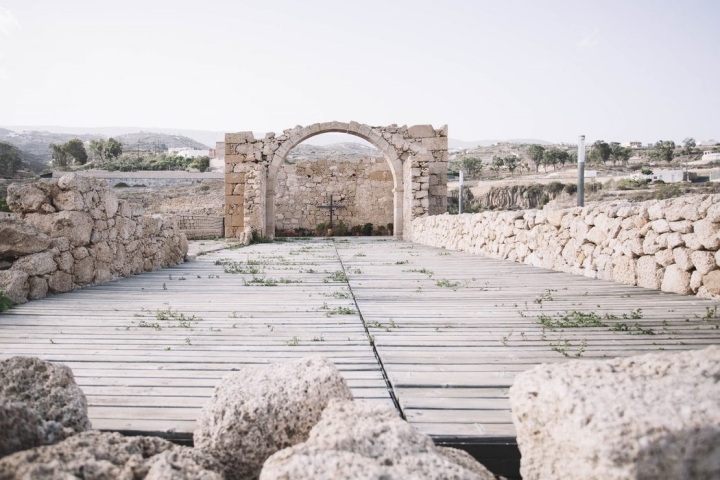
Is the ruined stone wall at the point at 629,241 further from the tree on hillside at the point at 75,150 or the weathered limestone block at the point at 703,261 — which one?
the tree on hillside at the point at 75,150

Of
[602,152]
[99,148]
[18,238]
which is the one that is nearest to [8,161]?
[99,148]

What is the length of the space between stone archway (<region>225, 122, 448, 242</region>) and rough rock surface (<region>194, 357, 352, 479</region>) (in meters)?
12.5

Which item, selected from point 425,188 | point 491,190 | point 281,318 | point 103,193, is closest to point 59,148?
point 491,190

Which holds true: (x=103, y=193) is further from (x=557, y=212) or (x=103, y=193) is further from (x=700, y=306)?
(x=700, y=306)

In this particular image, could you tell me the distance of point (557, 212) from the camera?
6.59 m

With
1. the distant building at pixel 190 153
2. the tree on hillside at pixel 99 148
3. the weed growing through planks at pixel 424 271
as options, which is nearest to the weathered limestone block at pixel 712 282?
the weed growing through planks at pixel 424 271

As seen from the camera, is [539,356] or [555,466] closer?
[555,466]

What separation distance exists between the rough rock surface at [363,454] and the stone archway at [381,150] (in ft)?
41.7

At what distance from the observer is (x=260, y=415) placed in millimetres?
1583

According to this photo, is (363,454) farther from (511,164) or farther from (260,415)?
(511,164)

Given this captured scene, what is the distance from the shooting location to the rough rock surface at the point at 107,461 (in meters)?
A: 1.11

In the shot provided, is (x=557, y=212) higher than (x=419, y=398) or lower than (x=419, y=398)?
higher

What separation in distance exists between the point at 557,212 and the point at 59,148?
184 feet

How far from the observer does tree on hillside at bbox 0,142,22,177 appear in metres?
38.3
